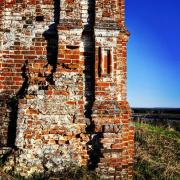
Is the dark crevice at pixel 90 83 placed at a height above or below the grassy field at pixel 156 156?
above

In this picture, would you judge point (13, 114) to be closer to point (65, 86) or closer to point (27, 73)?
point (27, 73)

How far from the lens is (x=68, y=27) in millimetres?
5141

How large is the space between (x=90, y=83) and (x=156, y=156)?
8.40ft

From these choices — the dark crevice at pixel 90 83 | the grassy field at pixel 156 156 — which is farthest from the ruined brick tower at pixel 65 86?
the grassy field at pixel 156 156

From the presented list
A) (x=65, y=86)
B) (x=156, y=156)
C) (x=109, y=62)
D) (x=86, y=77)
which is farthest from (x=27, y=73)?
(x=156, y=156)

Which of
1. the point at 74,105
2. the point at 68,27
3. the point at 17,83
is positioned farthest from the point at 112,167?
the point at 68,27

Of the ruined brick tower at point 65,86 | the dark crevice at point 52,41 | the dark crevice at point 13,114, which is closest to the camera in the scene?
the ruined brick tower at point 65,86

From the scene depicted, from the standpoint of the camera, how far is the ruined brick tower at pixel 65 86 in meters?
4.93

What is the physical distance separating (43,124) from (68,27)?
1656 millimetres

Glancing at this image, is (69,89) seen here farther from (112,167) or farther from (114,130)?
(112,167)

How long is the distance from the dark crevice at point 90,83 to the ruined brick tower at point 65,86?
0.05ft

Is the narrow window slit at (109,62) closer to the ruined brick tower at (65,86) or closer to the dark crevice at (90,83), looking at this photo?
the ruined brick tower at (65,86)

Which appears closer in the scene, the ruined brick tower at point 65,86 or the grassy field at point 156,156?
the ruined brick tower at point 65,86

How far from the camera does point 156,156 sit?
6617 mm
